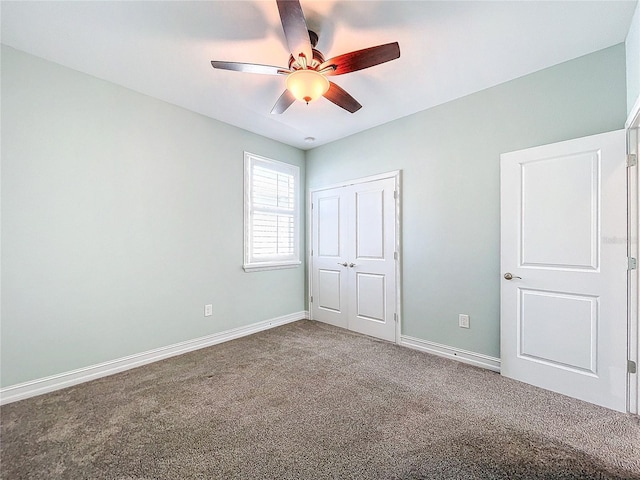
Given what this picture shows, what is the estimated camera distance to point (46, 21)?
6.14 feet

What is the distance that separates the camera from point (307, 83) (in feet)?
6.34

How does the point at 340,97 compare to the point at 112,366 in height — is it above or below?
above

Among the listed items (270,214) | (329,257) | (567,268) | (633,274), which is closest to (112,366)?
(270,214)

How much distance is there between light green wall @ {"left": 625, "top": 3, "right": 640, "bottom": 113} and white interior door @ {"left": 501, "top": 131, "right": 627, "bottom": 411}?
9.7 inches

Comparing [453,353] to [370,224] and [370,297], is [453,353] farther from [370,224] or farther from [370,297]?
[370,224]

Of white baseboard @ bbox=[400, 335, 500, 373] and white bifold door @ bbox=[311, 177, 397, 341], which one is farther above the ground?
white bifold door @ bbox=[311, 177, 397, 341]

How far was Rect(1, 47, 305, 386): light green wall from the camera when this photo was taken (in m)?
2.14

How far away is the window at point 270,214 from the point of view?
144 inches

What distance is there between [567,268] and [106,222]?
12.5 ft

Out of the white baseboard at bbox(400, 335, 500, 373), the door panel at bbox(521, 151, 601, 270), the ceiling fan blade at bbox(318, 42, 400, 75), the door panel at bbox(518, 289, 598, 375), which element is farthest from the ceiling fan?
the white baseboard at bbox(400, 335, 500, 373)

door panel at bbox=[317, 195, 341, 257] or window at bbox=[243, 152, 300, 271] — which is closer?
window at bbox=[243, 152, 300, 271]

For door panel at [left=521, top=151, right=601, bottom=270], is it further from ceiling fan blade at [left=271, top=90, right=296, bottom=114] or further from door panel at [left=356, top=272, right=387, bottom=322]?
ceiling fan blade at [left=271, top=90, right=296, bottom=114]

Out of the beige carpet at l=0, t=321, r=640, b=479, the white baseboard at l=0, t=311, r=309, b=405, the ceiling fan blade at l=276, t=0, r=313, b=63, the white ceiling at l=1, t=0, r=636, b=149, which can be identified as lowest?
the beige carpet at l=0, t=321, r=640, b=479

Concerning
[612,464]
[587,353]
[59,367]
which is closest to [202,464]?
[59,367]
